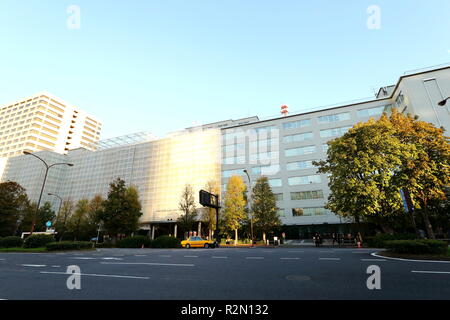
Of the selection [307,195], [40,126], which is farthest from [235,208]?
[40,126]

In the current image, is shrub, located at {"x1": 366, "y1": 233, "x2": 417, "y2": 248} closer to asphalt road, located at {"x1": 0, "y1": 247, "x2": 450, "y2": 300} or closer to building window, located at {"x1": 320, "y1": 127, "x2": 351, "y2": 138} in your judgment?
asphalt road, located at {"x1": 0, "y1": 247, "x2": 450, "y2": 300}

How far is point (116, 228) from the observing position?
37406 millimetres

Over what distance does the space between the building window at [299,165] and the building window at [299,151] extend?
2.17 meters

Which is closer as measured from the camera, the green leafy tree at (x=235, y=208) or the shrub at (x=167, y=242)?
the shrub at (x=167, y=242)

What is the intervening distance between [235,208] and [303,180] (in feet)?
54.4

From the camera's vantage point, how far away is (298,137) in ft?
167

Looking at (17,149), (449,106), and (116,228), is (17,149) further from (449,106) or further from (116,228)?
(449,106)

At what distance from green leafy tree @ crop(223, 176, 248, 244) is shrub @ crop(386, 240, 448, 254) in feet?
99.8

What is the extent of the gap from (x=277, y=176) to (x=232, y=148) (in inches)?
562

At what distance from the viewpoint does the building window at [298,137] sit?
163 ft

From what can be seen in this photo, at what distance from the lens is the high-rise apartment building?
94000mm

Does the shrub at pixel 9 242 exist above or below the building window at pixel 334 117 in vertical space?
below

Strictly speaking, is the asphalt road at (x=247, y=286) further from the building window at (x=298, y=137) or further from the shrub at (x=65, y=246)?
the building window at (x=298, y=137)

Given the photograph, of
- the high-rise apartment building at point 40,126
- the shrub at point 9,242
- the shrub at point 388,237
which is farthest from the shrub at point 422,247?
the high-rise apartment building at point 40,126
